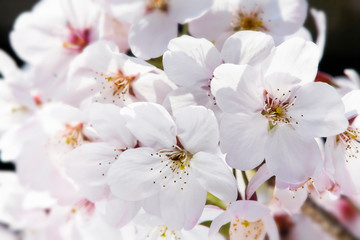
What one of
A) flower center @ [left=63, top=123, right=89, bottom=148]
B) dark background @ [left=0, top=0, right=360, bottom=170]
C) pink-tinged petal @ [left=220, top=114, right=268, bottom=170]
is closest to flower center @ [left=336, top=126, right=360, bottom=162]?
pink-tinged petal @ [left=220, top=114, right=268, bottom=170]

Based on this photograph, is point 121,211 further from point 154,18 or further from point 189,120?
point 154,18

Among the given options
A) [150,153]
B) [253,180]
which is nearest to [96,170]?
[150,153]

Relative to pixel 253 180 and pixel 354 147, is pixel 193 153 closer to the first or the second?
pixel 253 180

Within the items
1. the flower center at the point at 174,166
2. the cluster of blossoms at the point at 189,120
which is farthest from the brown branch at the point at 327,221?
the flower center at the point at 174,166

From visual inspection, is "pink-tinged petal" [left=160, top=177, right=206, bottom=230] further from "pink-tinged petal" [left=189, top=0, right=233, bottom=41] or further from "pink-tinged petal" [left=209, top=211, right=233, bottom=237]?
"pink-tinged petal" [left=189, top=0, right=233, bottom=41]

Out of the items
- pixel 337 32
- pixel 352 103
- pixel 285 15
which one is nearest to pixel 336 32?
pixel 337 32

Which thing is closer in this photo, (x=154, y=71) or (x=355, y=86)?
(x=154, y=71)
